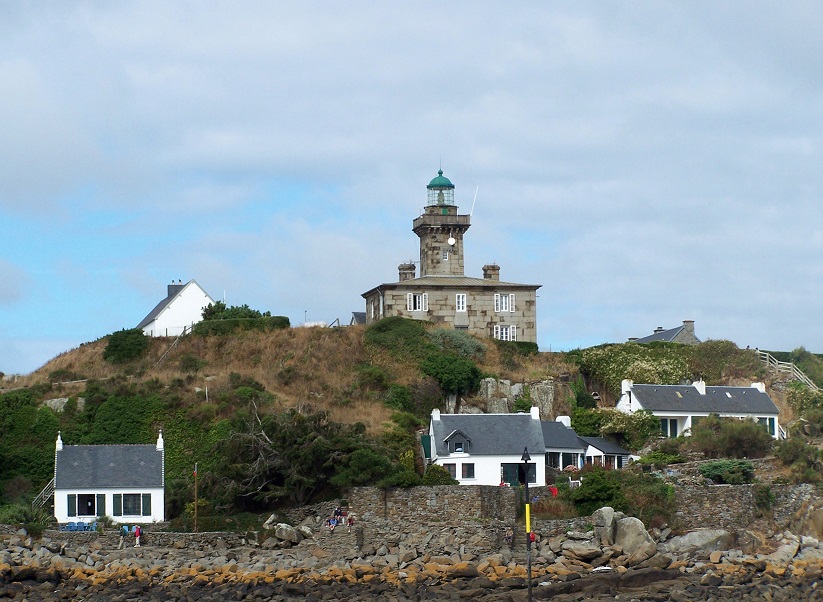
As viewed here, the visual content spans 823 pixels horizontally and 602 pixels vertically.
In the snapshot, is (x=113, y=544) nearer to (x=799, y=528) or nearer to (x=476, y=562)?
(x=476, y=562)

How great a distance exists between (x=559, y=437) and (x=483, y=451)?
12.1 feet

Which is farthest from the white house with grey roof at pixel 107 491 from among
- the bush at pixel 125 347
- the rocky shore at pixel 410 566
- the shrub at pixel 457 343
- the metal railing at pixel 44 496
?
the shrub at pixel 457 343

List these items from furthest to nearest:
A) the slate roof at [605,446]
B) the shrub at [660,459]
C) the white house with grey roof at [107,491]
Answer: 1. the slate roof at [605,446]
2. the shrub at [660,459]
3. the white house with grey roof at [107,491]

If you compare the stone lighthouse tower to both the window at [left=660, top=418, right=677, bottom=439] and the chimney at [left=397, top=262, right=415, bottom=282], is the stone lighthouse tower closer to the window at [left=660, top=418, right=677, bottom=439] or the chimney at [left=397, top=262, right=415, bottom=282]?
the chimney at [left=397, top=262, right=415, bottom=282]

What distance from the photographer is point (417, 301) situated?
2511 inches

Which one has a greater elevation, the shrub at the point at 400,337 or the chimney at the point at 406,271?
the chimney at the point at 406,271

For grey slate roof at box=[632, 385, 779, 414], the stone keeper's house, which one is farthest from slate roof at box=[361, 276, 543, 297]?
grey slate roof at box=[632, 385, 779, 414]

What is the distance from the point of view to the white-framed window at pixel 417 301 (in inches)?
2509

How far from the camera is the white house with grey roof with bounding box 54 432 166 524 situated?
161 ft

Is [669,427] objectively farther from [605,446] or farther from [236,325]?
[236,325]

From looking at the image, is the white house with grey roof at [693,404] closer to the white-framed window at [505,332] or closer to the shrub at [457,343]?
the shrub at [457,343]

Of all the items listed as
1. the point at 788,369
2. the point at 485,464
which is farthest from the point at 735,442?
the point at 788,369

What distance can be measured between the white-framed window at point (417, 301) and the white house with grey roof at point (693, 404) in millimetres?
9700

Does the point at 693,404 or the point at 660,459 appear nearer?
the point at 660,459
